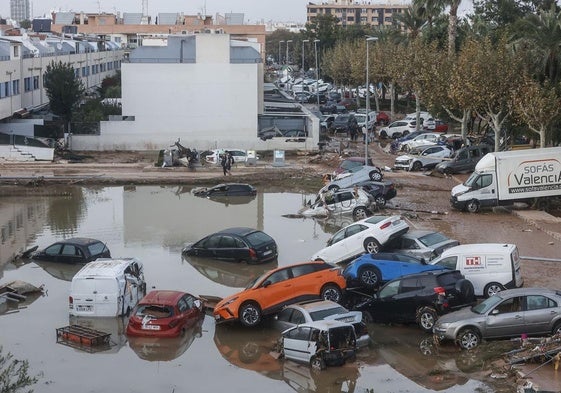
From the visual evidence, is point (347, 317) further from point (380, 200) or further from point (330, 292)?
point (380, 200)

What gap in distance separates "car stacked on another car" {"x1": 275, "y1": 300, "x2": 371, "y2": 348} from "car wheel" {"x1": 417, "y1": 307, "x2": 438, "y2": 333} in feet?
4.16

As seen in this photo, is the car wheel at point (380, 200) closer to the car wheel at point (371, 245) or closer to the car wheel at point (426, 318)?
the car wheel at point (371, 245)

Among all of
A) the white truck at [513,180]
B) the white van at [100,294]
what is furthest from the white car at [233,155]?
the white van at [100,294]

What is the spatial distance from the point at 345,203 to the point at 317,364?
1672cm

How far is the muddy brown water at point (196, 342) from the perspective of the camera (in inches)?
632

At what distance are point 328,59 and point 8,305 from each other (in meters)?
80.9

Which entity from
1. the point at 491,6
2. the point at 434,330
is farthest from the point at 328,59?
the point at 434,330

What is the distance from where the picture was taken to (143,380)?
16.3 meters

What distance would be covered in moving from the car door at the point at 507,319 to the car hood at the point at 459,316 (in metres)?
0.30

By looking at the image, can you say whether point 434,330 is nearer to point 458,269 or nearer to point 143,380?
point 458,269

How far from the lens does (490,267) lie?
20641 millimetres

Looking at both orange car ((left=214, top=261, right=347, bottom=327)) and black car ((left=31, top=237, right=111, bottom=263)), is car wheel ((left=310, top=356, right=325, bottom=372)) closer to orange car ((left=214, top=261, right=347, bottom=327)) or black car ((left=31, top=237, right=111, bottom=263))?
orange car ((left=214, top=261, right=347, bottom=327))

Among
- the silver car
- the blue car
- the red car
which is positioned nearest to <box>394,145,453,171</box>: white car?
the blue car

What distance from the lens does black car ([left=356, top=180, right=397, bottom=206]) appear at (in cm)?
3409
